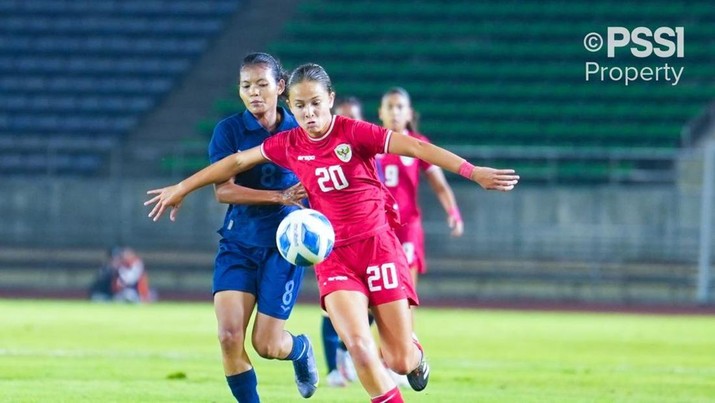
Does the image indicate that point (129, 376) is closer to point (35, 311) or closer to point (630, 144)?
point (35, 311)

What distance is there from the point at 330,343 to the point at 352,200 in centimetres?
370

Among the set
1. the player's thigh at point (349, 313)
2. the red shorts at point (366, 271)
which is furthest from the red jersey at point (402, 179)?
→ the player's thigh at point (349, 313)

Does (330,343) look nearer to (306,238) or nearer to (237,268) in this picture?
(237,268)

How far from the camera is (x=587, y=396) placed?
10.5 meters

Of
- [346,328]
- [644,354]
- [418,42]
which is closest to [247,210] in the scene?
[346,328]

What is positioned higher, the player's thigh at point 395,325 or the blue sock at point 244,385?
the player's thigh at point 395,325

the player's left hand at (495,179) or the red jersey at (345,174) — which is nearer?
the player's left hand at (495,179)

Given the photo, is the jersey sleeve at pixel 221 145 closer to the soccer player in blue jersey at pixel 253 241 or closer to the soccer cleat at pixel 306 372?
the soccer player in blue jersey at pixel 253 241

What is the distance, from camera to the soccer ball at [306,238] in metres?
7.43

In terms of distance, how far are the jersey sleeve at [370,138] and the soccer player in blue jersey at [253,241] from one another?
52 cm

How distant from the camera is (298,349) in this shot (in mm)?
8852

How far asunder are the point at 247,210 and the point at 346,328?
1295 millimetres

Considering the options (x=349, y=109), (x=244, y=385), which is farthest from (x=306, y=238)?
(x=349, y=109)

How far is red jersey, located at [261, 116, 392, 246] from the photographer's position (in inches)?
306
